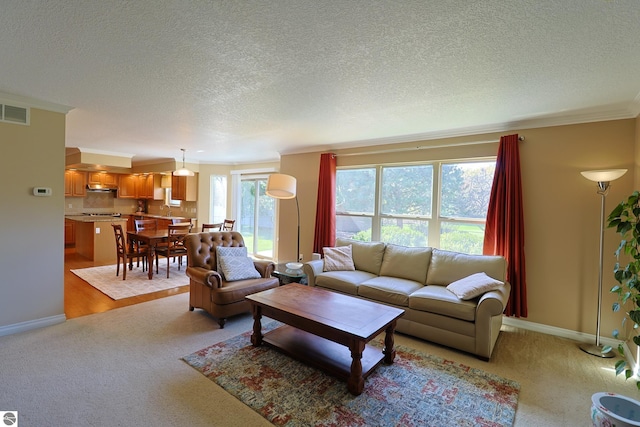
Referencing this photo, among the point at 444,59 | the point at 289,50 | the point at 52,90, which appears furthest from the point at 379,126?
the point at 52,90

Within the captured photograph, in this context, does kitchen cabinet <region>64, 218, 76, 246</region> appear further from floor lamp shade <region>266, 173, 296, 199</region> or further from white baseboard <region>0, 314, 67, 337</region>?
floor lamp shade <region>266, 173, 296, 199</region>

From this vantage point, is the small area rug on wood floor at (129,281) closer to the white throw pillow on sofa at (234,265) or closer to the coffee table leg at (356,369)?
the white throw pillow on sofa at (234,265)

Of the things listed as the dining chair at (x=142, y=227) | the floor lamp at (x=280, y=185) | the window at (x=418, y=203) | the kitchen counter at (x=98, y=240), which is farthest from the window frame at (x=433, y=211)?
the kitchen counter at (x=98, y=240)

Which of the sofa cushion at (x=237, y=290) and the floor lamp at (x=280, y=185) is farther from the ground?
the floor lamp at (x=280, y=185)

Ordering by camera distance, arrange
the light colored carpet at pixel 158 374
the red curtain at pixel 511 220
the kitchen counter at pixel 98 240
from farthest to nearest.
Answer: the kitchen counter at pixel 98 240 < the red curtain at pixel 511 220 < the light colored carpet at pixel 158 374

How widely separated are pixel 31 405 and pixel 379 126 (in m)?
4.25

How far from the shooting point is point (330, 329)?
2.33 metres

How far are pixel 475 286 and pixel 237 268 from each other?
9.19ft

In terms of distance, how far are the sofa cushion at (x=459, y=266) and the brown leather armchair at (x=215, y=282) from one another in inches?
82.2

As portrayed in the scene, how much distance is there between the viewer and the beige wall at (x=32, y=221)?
306 centimetres

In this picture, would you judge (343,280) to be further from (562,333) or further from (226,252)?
(562,333)

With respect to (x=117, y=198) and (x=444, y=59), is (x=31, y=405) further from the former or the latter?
(x=117, y=198)

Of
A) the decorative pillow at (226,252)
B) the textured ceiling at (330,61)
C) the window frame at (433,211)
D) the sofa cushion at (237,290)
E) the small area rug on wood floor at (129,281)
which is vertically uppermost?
the textured ceiling at (330,61)

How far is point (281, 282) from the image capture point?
14.2 feet
